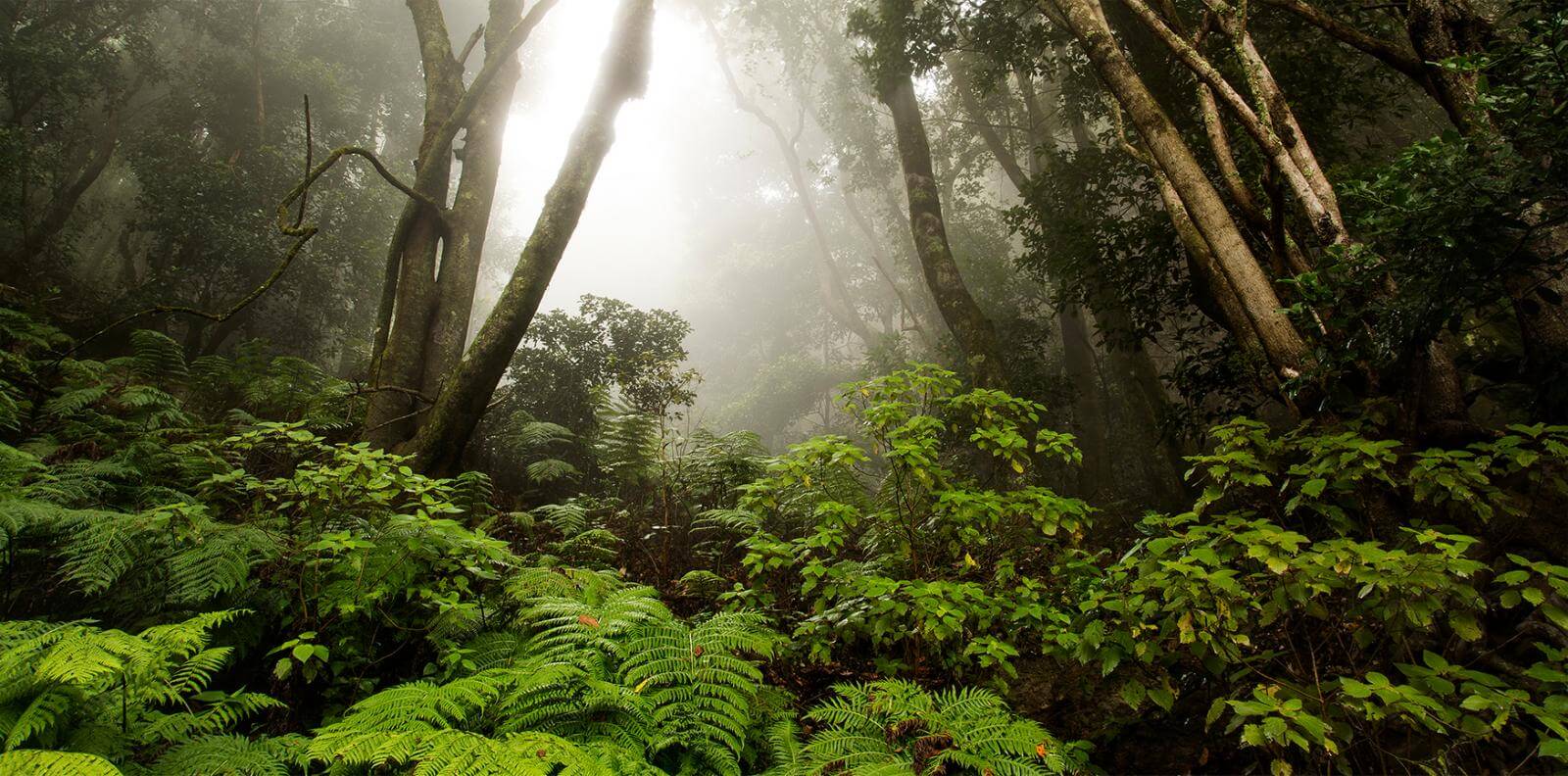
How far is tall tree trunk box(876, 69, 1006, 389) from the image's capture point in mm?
7801

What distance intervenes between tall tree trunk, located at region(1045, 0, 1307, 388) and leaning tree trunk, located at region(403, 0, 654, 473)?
4421 mm

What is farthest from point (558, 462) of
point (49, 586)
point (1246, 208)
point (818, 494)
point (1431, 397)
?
point (1431, 397)

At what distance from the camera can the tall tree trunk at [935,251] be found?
780cm

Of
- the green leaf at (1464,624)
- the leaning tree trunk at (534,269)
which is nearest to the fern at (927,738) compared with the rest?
the green leaf at (1464,624)

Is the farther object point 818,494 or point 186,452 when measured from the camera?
point 818,494

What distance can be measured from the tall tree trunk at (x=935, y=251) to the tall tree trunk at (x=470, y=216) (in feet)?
17.8

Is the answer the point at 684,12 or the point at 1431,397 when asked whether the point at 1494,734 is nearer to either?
the point at 1431,397

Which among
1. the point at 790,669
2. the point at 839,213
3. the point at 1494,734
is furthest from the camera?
the point at 839,213

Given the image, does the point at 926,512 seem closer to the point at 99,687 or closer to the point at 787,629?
the point at 787,629

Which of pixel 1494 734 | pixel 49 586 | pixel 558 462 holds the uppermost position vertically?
pixel 558 462

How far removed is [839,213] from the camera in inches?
1323

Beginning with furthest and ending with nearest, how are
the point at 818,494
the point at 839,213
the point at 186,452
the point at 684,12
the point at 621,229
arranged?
the point at 621,229 → the point at 839,213 → the point at 684,12 → the point at 818,494 → the point at 186,452

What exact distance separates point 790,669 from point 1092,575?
1.75 metres

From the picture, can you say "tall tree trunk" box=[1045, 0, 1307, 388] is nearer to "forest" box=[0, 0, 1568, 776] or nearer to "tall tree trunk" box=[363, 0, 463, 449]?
"forest" box=[0, 0, 1568, 776]
